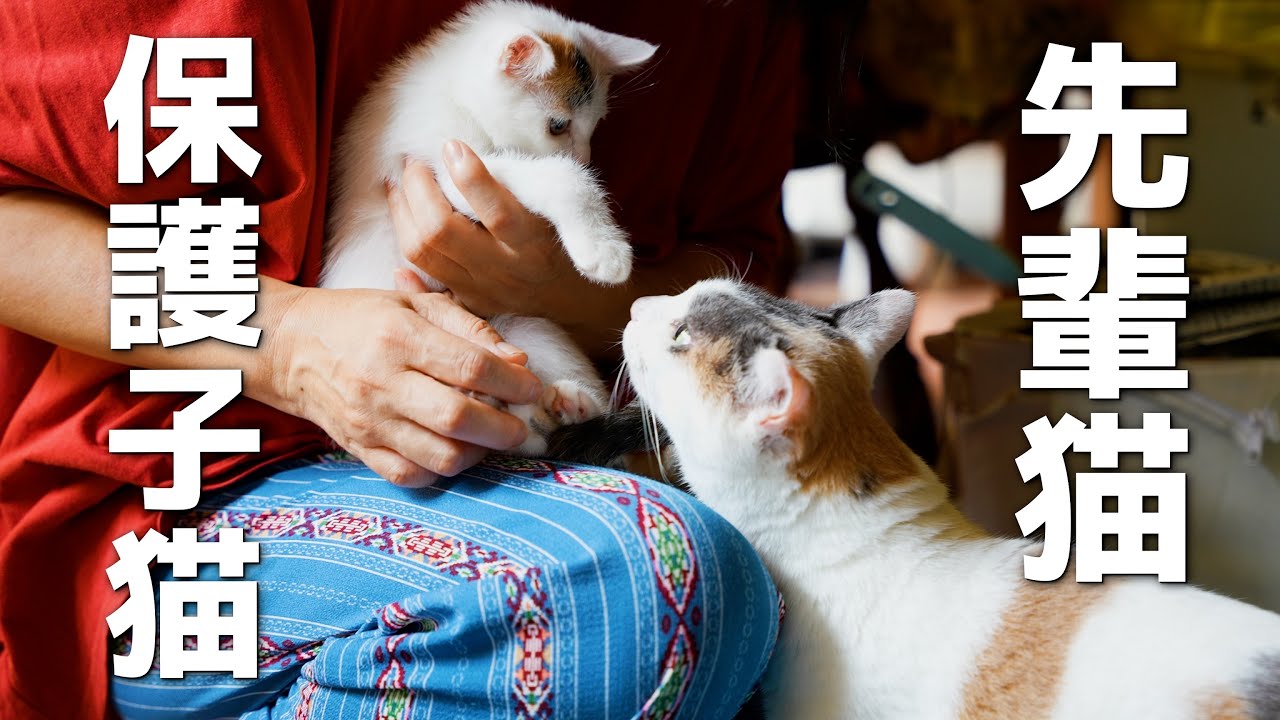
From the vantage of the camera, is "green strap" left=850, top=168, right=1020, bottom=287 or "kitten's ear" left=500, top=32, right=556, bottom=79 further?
"green strap" left=850, top=168, right=1020, bottom=287

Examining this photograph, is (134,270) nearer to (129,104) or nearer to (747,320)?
(129,104)

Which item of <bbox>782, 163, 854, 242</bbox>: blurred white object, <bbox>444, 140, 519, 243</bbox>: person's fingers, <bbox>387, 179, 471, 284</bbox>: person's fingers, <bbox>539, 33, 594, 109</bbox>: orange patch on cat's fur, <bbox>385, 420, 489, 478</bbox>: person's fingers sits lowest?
<bbox>385, 420, 489, 478</bbox>: person's fingers

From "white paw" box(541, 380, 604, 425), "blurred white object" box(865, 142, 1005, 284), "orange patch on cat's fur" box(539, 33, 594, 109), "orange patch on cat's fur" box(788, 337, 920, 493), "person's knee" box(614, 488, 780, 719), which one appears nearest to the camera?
"person's knee" box(614, 488, 780, 719)

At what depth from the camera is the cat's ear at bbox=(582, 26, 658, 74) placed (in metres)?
1.12

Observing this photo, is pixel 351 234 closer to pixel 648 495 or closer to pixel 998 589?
pixel 648 495

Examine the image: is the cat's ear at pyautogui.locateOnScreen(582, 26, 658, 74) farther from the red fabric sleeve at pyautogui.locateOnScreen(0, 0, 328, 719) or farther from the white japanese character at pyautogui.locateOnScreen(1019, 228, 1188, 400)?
the white japanese character at pyautogui.locateOnScreen(1019, 228, 1188, 400)

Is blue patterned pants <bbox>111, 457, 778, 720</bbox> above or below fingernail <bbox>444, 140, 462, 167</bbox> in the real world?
below

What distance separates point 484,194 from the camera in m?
0.92

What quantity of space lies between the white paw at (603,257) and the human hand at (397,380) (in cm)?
10

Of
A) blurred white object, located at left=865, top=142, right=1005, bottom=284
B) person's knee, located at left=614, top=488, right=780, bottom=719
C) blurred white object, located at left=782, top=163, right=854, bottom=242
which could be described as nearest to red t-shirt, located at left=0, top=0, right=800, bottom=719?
person's knee, located at left=614, top=488, right=780, bottom=719

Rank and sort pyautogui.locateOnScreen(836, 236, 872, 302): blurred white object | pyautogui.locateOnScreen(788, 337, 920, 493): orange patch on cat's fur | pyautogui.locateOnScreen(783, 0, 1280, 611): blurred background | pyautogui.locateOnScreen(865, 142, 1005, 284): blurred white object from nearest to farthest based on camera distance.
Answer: pyautogui.locateOnScreen(788, 337, 920, 493): orange patch on cat's fur, pyautogui.locateOnScreen(783, 0, 1280, 611): blurred background, pyautogui.locateOnScreen(836, 236, 872, 302): blurred white object, pyautogui.locateOnScreen(865, 142, 1005, 284): blurred white object

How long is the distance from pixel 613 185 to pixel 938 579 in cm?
60

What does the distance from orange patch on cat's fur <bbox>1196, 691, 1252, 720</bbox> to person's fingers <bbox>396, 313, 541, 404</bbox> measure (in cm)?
59

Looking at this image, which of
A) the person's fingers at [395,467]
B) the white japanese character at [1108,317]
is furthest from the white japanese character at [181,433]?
the white japanese character at [1108,317]
